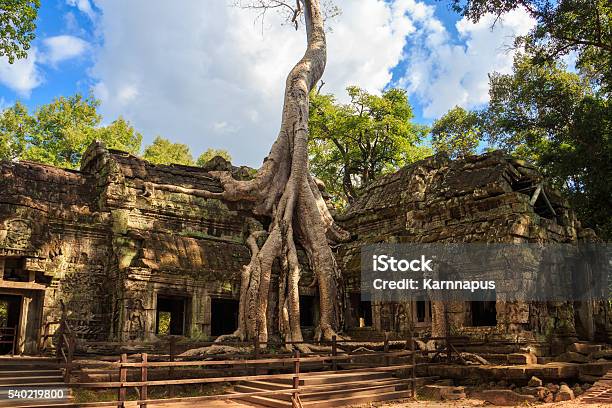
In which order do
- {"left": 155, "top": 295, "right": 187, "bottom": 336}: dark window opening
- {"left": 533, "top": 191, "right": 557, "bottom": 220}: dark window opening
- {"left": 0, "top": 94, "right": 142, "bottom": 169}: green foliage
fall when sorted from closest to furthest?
→ {"left": 533, "top": 191, "right": 557, "bottom": 220}: dark window opening
{"left": 155, "top": 295, "right": 187, "bottom": 336}: dark window opening
{"left": 0, "top": 94, "right": 142, "bottom": 169}: green foliage

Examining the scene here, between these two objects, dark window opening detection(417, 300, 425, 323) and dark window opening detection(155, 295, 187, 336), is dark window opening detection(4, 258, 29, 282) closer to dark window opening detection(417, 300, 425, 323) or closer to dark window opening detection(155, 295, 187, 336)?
dark window opening detection(155, 295, 187, 336)

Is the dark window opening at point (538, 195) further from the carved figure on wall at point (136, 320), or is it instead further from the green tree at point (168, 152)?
the green tree at point (168, 152)

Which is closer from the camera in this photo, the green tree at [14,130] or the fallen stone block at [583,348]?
the fallen stone block at [583,348]

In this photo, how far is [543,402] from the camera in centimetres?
845

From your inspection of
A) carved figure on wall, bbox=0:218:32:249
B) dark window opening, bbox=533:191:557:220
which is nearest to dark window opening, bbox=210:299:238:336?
carved figure on wall, bbox=0:218:32:249

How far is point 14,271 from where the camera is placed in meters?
12.1

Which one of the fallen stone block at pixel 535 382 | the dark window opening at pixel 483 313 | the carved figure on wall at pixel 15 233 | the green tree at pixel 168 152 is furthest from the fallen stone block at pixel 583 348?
the green tree at pixel 168 152

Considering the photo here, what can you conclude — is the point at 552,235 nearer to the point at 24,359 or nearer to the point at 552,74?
the point at 24,359

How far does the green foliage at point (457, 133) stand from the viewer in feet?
95.2

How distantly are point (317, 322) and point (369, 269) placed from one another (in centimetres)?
224

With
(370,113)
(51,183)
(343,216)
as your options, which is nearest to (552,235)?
(343,216)

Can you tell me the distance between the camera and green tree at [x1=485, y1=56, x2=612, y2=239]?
55.5ft

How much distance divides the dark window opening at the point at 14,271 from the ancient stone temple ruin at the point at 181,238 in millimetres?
30
